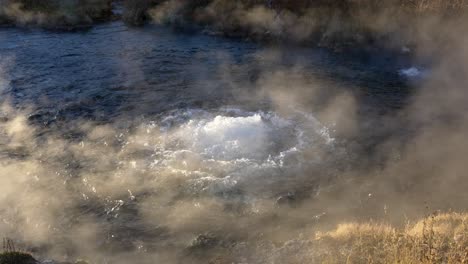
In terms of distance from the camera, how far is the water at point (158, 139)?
40.9 ft

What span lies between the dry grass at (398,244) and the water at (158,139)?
7.89 ft

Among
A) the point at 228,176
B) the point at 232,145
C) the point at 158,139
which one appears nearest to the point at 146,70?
the point at 158,139

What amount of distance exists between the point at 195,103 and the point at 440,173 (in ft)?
31.7

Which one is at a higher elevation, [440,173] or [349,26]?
[349,26]

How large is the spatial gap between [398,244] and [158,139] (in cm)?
1005

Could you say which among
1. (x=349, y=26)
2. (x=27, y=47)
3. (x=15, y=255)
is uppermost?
(x=349, y=26)

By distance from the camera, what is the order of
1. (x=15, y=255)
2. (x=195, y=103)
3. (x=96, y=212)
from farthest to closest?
(x=195, y=103)
(x=96, y=212)
(x=15, y=255)

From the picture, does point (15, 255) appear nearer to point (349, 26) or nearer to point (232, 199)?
point (232, 199)

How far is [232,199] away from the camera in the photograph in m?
13.3

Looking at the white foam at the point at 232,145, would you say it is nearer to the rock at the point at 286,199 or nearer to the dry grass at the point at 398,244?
the rock at the point at 286,199

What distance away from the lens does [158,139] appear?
16.5 m

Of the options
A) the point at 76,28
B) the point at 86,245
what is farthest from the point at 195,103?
the point at 76,28

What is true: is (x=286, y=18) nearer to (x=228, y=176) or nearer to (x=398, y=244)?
(x=228, y=176)

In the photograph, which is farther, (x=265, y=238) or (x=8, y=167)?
(x=8, y=167)
